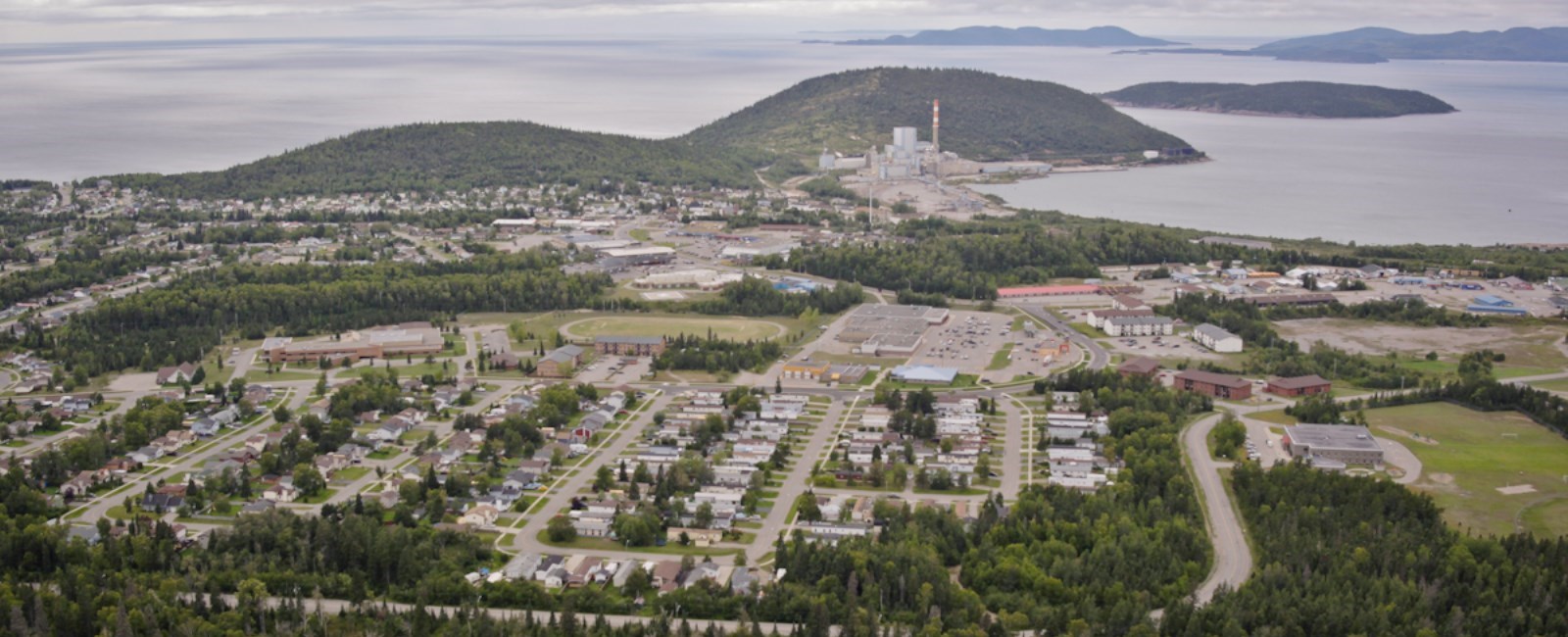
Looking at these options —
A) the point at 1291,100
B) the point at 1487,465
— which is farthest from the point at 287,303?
the point at 1291,100

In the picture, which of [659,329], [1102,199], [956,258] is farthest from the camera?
[1102,199]

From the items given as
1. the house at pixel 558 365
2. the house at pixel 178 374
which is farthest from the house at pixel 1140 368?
the house at pixel 178 374

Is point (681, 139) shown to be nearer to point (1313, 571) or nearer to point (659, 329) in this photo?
point (659, 329)

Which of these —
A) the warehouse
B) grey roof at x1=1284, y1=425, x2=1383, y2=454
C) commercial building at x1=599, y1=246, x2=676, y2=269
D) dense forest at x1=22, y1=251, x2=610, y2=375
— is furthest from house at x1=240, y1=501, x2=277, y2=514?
the warehouse

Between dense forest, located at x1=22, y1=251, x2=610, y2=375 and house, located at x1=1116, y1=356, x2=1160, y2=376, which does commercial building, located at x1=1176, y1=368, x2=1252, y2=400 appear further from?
dense forest, located at x1=22, y1=251, x2=610, y2=375

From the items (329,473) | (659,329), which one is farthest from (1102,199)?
(329,473)

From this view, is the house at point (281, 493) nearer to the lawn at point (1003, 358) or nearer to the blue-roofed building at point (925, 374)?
the blue-roofed building at point (925, 374)
